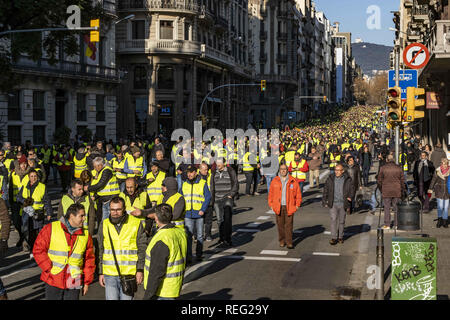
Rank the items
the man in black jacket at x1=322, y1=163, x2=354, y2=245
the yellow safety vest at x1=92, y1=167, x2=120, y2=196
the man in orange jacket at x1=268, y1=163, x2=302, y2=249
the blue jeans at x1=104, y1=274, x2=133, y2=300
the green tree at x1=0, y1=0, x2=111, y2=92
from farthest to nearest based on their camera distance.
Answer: the green tree at x1=0, y1=0, x2=111, y2=92
the man in black jacket at x1=322, y1=163, x2=354, y2=245
the man in orange jacket at x1=268, y1=163, x2=302, y2=249
the yellow safety vest at x1=92, y1=167, x2=120, y2=196
the blue jeans at x1=104, y1=274, x2=133, y2=300

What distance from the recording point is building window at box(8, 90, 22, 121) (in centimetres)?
3712

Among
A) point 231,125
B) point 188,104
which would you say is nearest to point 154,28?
point 188,104

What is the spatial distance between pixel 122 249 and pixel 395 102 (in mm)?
8847

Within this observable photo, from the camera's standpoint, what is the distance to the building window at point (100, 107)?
46312 mm

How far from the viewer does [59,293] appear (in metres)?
7.12

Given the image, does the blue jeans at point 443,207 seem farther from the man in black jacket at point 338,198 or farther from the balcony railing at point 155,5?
the balcony railing at point 155,5

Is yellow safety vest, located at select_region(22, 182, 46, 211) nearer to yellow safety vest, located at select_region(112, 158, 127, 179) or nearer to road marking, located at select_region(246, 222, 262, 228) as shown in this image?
yellow safety vest, located at select_region(112, 158, 127, 179)

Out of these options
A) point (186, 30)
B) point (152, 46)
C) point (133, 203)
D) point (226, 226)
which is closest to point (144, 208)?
point (133, 203)

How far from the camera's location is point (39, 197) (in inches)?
488

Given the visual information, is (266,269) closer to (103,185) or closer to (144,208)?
(144,208)

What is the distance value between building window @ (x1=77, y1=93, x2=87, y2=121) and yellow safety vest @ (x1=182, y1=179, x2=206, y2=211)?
107 feet

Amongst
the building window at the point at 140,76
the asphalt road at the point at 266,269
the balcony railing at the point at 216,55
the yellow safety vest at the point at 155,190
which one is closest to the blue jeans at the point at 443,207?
A: the asphalt road at the point at 266,269

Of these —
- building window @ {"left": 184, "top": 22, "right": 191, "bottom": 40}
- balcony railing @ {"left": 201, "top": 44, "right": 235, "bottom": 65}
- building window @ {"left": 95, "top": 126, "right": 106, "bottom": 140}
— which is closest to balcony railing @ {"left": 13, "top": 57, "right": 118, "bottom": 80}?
building window @ {"left": 95, "top": 126, "right": 106, "bottom": 140}
